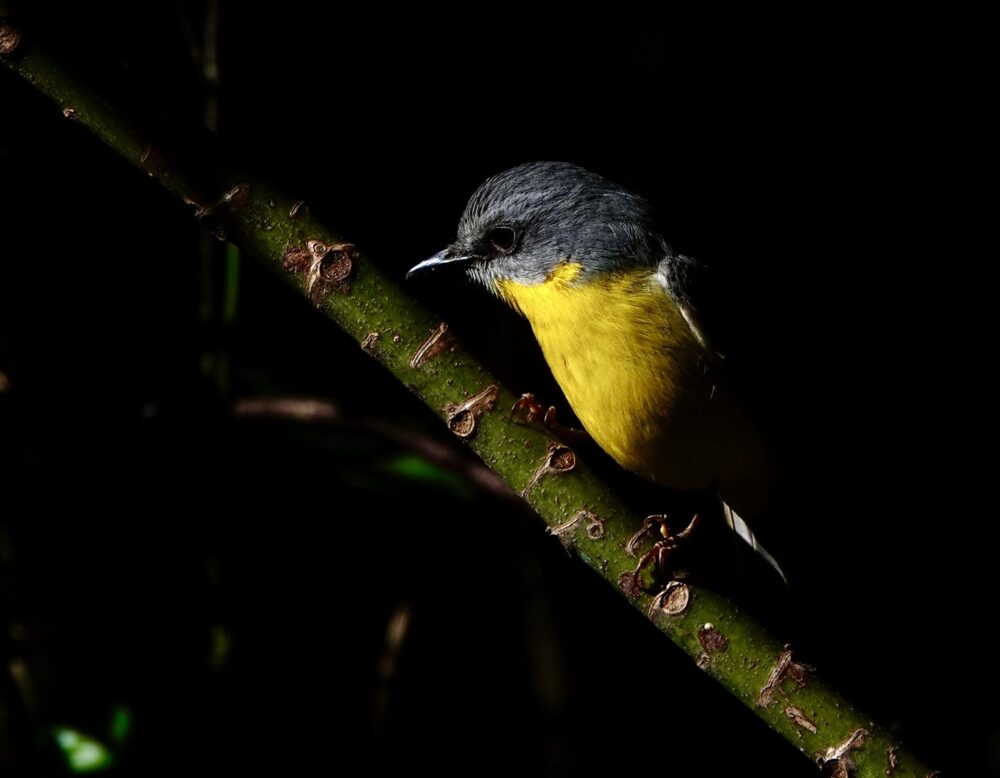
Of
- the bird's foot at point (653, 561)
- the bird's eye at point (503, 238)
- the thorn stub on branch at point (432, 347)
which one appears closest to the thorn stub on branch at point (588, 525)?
the bird's foot at point (653, 561)

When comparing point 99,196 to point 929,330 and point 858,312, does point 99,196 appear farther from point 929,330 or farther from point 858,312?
point 929,330

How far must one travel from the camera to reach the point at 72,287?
2.92m

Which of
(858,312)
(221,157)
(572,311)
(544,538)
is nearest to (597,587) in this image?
(544,538)

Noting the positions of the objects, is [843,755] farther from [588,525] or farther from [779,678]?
[588,525]

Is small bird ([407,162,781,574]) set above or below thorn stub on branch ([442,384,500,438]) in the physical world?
below

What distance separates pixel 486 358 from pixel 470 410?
2156 millimetres

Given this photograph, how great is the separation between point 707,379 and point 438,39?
1.88 m

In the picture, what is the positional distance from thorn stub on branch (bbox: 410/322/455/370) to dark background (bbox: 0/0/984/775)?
130 centimetres

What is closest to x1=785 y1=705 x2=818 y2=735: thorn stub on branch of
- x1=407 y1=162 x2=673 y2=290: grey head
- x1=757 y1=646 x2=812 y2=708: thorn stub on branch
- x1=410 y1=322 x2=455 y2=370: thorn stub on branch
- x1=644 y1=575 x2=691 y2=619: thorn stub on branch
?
x1=757 y1=646 x2=812 y2=708: thorn stub on branch

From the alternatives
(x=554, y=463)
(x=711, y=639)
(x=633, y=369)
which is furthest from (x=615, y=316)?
(x=711, y=639)

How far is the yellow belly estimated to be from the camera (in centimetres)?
223

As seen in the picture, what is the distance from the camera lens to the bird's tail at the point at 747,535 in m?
2.90

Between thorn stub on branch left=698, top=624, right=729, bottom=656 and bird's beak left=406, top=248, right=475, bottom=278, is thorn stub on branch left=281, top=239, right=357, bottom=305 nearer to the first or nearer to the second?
thorn stub on branch left=698, top=624, right=729, bottom=656

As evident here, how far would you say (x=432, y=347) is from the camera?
1552mm
